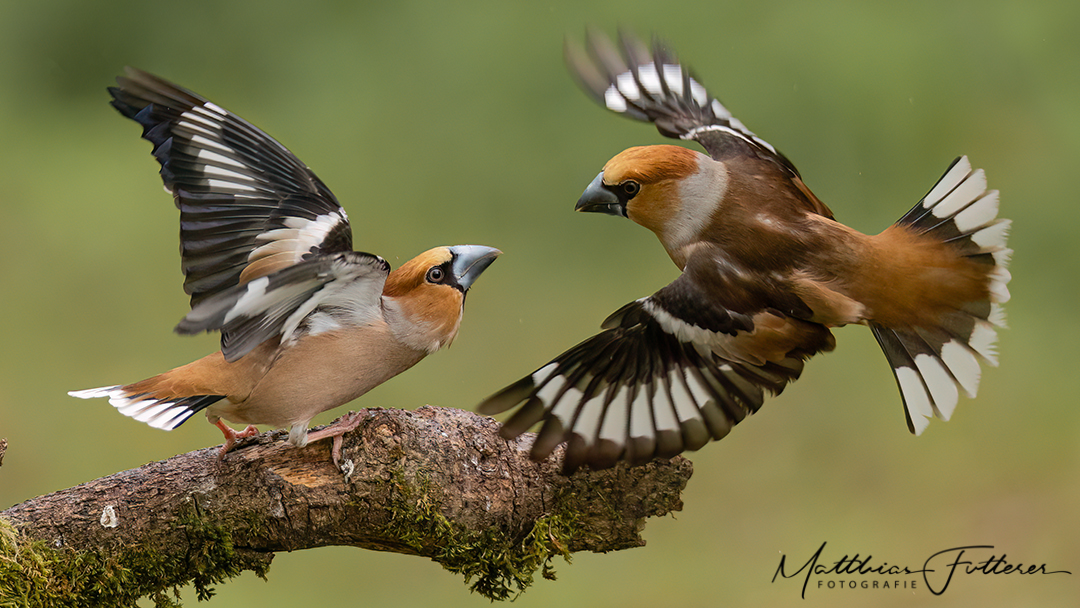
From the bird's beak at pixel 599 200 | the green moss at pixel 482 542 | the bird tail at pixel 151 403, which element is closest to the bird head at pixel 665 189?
the bird's beak at pixel 599 200

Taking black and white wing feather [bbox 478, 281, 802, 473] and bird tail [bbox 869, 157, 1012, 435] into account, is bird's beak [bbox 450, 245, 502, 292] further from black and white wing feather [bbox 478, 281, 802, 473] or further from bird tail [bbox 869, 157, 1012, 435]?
bird tail [bbox 869, 157, 1012, 435]

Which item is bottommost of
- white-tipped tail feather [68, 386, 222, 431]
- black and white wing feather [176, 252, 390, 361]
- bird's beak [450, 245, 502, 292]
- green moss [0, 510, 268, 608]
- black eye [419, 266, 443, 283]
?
green moss [0, 510, 268, 608]

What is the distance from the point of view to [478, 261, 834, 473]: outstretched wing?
8.23 feet

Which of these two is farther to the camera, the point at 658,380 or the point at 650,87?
the point at 650,87

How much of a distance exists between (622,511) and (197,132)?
168 cm

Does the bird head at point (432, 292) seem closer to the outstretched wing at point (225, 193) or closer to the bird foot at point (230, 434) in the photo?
the outstretched wing at point (225, 193)

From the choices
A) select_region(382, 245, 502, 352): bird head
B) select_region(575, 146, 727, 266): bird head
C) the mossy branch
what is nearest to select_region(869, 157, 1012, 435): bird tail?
select_region(575, 146, 727, 266): bird head

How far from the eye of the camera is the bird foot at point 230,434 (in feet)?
9.00

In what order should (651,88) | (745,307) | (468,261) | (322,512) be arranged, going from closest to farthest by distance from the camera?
1. (745,307)
2. (322,512)
3. (468,261)
4. (651,88)

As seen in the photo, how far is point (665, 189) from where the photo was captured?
99.9 inches

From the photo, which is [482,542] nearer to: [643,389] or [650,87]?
[643,389]

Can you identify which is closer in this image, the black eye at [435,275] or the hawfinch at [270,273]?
the hawfinch at [270,273]

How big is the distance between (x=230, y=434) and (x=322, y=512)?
0.44 meters

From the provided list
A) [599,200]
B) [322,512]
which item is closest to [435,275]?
[599,200]
